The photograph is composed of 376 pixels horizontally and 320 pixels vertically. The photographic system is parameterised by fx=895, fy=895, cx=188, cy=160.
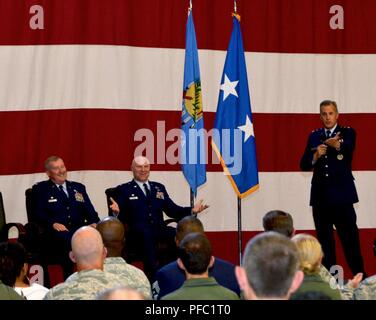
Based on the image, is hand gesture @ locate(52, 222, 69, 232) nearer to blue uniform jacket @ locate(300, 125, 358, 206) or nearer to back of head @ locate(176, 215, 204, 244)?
blue uniform jacket @ locate(300, 125, 358, 206)

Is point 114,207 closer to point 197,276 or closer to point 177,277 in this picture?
point 177,277

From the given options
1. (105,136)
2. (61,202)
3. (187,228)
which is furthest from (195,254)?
(105,136)

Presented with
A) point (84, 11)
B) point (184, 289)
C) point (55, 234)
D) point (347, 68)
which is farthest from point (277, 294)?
point (347, 68)

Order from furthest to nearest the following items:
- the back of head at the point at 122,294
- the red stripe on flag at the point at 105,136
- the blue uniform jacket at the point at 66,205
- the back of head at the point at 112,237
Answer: the red stripe on flag at the point at 105,136, the blue uniform jacket at the point at 66,205, the back of head at the point at 112,237, the back of head at the point at 122,294

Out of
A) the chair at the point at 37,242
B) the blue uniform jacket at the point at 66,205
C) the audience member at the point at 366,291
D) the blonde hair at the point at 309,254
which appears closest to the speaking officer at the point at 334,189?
the blue uniform jacket at the point at 66,205

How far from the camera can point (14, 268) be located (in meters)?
3.89

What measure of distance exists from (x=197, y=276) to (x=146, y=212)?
11.6 feet

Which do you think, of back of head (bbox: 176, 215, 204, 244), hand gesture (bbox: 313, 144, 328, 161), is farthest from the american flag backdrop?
back of head (bbox: 176, 215, 204, 244)

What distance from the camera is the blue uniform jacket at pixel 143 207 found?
692 centimetres

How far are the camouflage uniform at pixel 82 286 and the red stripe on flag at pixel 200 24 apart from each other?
4111mm

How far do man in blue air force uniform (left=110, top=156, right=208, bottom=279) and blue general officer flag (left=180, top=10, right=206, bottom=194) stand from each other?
0.29 metres

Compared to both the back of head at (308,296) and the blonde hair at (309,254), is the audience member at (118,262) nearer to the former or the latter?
the blonde hair at (309,254)

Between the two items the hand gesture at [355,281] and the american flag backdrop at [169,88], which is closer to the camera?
the hand gesture at [355,281]
